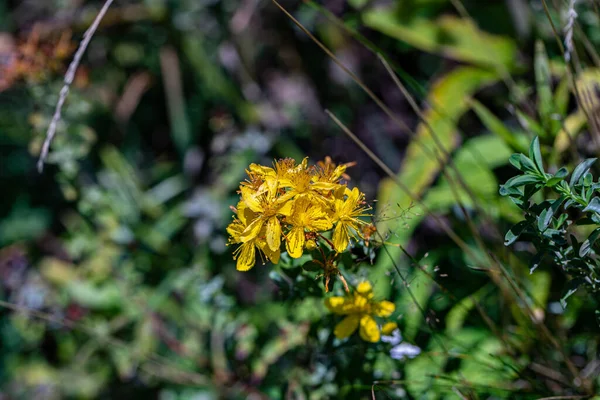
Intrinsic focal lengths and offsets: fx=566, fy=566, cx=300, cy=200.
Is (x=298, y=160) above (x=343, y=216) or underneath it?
underneath

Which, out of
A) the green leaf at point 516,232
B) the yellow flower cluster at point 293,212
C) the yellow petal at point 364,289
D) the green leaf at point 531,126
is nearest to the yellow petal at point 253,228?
the yellow flower cluster at point 293,212

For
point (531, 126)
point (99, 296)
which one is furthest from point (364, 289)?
point (99, 296)

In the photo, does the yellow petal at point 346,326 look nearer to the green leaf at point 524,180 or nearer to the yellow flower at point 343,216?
the yellow flower at point 343,216

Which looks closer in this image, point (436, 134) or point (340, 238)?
point (340, 238)

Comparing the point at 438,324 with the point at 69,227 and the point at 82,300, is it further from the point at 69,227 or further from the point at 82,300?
the point at 69,227

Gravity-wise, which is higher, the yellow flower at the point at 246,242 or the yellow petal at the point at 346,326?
the yellow flower at the point at 246,242

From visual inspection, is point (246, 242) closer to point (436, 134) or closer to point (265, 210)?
point (265, 210)
